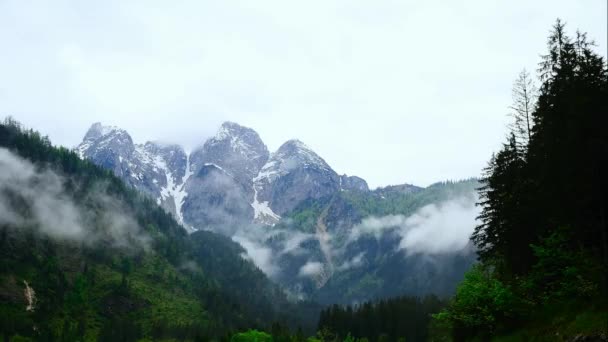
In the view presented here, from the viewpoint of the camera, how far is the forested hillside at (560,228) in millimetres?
28500

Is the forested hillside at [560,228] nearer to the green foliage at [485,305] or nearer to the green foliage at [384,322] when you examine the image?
the green foliage at [485,305]

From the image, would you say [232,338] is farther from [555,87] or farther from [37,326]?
[555,87]

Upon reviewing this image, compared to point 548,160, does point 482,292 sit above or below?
below

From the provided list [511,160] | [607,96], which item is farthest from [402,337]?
[607,96]

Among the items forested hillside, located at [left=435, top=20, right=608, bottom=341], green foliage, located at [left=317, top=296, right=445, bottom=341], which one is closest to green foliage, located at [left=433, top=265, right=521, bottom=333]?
forested hillside, located at [left=435, top=20, right=608, bottom=341]

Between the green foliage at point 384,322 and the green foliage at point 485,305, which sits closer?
the green foliage at point 485,305

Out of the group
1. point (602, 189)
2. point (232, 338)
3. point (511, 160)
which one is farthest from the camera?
point (232, 338)

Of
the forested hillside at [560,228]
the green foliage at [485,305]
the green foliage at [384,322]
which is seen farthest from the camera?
the green foliage at [384,322]

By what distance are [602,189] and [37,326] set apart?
7851 inches

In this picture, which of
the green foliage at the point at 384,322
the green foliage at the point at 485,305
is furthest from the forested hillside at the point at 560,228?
the green foliage at the point at 384,322

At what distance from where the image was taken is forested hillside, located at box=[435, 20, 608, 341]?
28500mm

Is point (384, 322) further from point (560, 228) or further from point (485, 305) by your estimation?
point (560, 228)

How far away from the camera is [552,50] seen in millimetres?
40438

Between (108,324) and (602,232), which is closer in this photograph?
(602,232)
